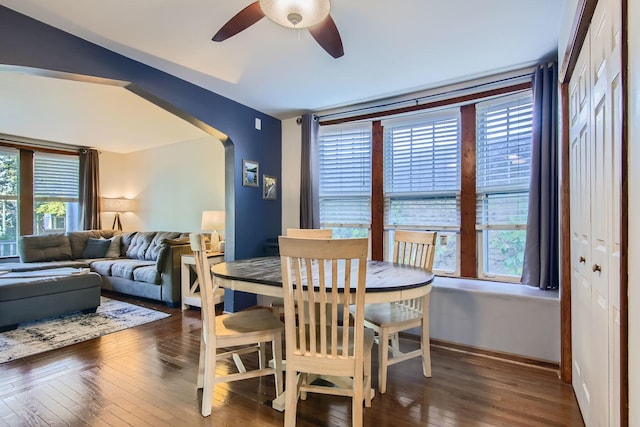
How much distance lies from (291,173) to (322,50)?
1.99 m

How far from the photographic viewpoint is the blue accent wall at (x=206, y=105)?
213 centimetres

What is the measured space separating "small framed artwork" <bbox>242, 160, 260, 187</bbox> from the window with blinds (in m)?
0.81

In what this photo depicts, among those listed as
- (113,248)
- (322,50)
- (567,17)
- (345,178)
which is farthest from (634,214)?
(113,248)

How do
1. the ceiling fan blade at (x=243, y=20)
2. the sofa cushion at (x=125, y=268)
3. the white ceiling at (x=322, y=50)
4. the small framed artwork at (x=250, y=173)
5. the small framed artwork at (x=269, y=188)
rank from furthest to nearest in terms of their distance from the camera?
the sofa cushion at (x=125, y=268) < the small framed artwork at (x=269, y=188) < the small framed artwork at (x=250, y=173) < the white ceiling at (x=322, y=50) < the ceiling fan blade at (x=243, y=20)

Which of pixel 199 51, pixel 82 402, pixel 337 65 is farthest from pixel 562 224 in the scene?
pixel 82 402

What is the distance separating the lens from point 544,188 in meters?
2.63

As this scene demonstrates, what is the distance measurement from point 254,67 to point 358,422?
2.75 meters

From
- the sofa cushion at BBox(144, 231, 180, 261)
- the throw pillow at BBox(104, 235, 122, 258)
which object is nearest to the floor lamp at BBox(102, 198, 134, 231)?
the throw pillow at BBox(104, 235, 122, 258)

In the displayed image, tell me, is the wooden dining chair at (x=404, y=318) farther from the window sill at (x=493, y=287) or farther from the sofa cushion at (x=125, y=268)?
the sofa cushion at (x=125, y=268)

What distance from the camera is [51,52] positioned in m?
2.24

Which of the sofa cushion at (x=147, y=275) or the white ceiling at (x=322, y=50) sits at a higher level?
the white ceiling at (x=322, y=50)

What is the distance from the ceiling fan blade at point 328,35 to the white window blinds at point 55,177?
20.1 feet

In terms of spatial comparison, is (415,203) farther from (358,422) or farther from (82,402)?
(82,402)

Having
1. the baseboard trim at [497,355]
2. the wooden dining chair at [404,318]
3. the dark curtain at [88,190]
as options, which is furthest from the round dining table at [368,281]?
the dark curtain at [88,190]
